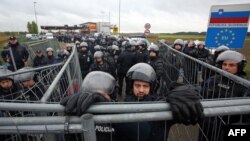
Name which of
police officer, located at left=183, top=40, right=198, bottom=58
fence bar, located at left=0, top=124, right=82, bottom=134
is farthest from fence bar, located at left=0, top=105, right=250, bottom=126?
police officer, located at left=183, top=40, right=198, bottom=58

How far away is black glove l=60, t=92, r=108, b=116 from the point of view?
4.14 ft

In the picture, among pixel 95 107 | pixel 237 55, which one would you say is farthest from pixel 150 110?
pixel 237 55

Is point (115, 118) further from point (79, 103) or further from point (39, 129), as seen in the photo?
point (39, 129)

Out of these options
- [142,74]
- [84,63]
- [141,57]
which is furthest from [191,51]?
[142,74]

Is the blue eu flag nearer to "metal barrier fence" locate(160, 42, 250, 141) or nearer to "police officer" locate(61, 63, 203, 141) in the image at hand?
"metal barrier fence" locate(160, 42, 250, 141)

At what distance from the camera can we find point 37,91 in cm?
364

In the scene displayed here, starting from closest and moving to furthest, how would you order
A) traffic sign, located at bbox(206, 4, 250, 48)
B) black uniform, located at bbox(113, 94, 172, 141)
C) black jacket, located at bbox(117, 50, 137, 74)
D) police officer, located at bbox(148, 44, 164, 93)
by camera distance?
1. black uniform, located at bbox(113, 94, 172, 141)
2. traffic sign, located at bbox(206, 4, 250, 48)
3. police officer, located at bbox(148, 44, 164, 93)
4. black jacket, located at bbox(117, 50, 137, 74)

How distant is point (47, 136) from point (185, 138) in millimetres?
2709

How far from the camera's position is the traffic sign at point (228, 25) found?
4.48 metres

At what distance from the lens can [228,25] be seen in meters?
4.67

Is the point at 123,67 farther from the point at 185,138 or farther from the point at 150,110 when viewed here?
the point at 150,110

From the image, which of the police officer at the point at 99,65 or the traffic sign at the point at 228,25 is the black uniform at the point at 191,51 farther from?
the police officer at the point at 99,65

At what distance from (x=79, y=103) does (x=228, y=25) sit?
14.3ft

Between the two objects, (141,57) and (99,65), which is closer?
(99,65)
